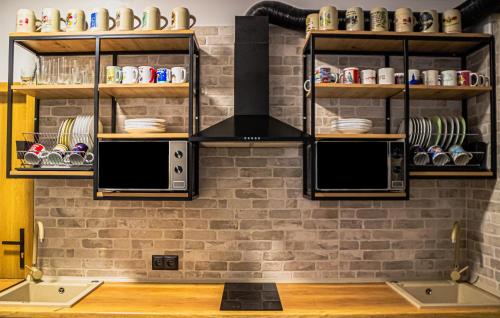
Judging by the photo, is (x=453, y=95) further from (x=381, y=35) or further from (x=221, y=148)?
(x=221, y=148)

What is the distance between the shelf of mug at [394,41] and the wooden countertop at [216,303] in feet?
5.10

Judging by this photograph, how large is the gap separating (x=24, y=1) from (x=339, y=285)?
2.92m

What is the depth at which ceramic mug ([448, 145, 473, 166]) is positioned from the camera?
2.29 m

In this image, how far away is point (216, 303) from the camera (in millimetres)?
2164

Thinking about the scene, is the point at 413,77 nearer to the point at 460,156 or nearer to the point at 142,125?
the point at 460,156

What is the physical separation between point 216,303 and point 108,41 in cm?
172

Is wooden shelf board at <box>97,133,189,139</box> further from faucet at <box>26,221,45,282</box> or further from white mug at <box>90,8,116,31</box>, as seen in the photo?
faucet at <box>26,221,45,282</box>

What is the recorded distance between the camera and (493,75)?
7.52ft

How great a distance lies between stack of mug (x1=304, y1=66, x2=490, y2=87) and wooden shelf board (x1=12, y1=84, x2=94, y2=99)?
143 cm

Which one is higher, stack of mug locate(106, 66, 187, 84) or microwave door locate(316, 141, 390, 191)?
stack of mug locate(106, 66, 187, 84)

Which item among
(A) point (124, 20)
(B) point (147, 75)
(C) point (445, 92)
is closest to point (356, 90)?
(C) point (445, 92)

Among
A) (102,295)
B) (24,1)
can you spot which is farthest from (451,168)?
(24,1)

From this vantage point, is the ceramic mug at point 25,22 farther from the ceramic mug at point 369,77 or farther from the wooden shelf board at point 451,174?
the wooden shelf board at point 451,174

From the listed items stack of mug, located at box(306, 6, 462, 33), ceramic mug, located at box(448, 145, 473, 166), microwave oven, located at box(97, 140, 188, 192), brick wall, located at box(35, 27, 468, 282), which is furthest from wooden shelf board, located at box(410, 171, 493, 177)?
microwave oven, located at box(97, 140, 188, 192)
